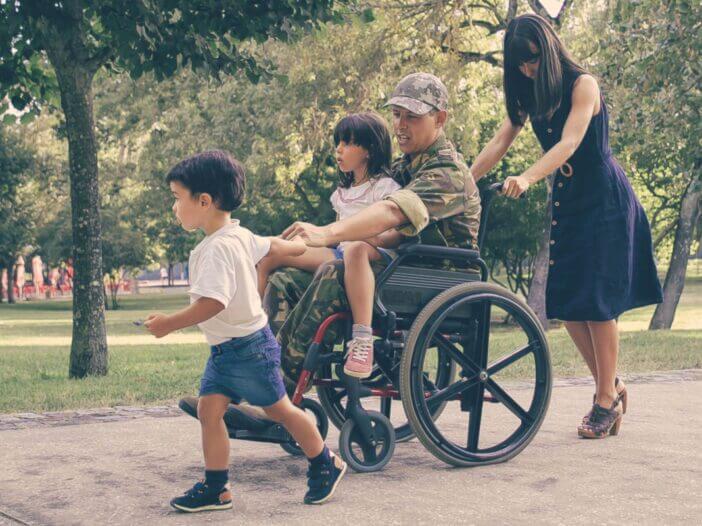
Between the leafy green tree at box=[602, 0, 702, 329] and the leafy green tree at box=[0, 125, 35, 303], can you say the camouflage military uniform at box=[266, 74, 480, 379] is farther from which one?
the leafy green tree at box=[0, 125, 35, 303]

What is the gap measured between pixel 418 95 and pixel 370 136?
269 mm

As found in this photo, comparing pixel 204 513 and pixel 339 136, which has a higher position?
pixel 339 136

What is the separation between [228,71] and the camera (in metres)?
8.77

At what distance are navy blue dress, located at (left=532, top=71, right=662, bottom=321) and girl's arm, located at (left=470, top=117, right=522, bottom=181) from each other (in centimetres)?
15

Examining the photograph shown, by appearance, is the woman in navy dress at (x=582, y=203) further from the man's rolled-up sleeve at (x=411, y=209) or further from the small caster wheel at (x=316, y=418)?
the small caster wheel at (x=316, y=418)

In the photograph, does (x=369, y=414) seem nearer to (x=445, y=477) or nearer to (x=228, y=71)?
(x=445, y=477)

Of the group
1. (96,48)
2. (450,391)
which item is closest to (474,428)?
(450,391)

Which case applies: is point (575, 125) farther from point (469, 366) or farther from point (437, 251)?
point (469, 366)

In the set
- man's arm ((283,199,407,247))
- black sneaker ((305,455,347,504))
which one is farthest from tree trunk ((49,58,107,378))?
black sneaker ((305,455,347,504))

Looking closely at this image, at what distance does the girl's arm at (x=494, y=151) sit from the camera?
16.9ft

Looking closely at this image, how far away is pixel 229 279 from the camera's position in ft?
11.5

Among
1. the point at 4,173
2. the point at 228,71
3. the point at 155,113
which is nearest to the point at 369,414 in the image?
the point at 228,71

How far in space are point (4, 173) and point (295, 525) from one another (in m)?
30.1

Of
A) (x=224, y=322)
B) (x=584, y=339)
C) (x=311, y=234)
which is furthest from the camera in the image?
(x=584, y=339)
